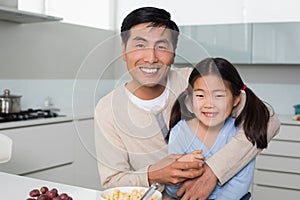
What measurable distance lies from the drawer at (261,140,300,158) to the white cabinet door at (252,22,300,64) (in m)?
0.58

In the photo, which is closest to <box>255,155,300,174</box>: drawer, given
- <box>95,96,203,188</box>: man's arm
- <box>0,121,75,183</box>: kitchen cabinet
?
<box>0,121,75,183</box>: kitchen cabinet

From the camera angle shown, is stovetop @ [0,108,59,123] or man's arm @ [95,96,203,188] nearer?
man's arm @ [95,96,203,188]

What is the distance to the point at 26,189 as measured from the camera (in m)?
1.24

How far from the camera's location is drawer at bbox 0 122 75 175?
2.46 m

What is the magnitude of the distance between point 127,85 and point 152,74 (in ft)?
0.29

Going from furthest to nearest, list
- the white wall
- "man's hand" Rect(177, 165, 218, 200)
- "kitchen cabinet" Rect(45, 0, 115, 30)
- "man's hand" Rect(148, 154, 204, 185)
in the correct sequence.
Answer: "kitchen cabinet" Rect(45, 0, 115, 30) < the white wall < "man's hand" Rect(177, 165, 218, 200) < "man's hand" Rect(148, 154, 204, 185)

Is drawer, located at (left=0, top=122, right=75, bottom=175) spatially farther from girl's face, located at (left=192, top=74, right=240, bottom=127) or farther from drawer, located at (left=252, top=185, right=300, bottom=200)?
girl's face, located at (left=192, top=74, right=240, bottom=127)

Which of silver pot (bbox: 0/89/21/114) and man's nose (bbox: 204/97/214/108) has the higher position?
man's nose (bbox: 204/97/214/108)

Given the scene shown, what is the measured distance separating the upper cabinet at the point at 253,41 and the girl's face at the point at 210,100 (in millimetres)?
2000

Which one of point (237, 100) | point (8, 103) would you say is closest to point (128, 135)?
point (237, 100)

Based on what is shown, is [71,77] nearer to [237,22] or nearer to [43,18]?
[43,18]

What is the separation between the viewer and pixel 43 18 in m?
2.77

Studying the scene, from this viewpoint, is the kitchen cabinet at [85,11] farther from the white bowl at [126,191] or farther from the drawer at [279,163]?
the white bowl at [126,191]

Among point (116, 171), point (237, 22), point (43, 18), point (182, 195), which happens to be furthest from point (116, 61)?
point (237, 22)
